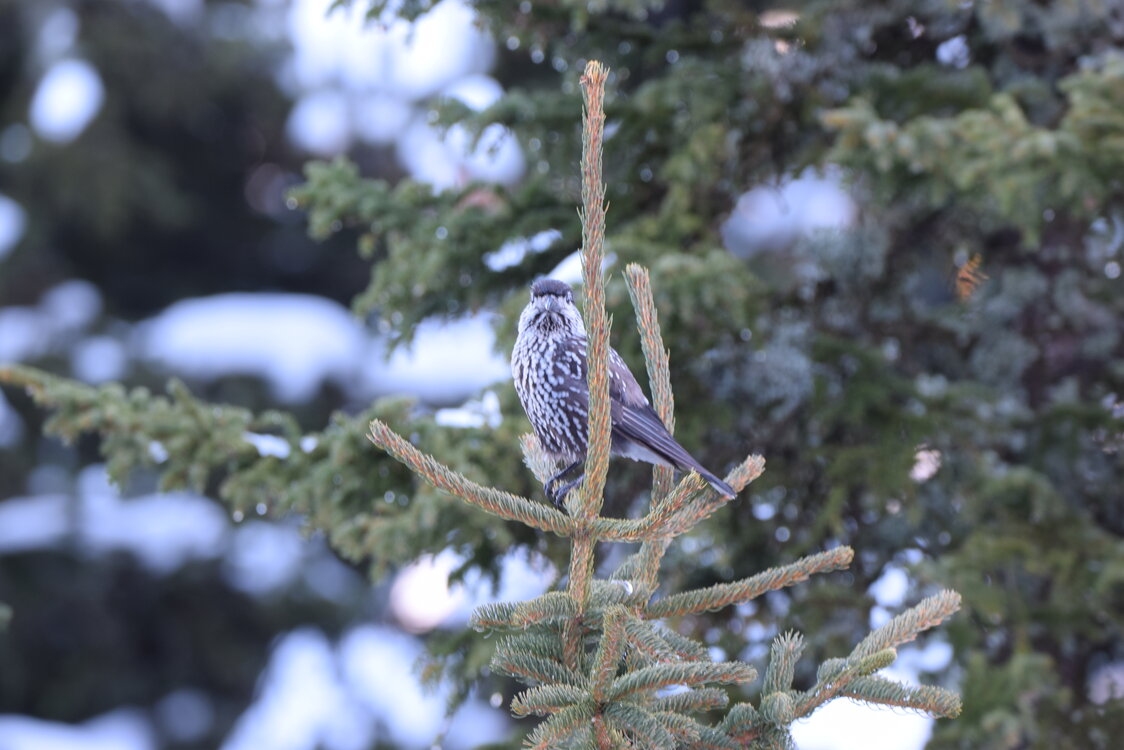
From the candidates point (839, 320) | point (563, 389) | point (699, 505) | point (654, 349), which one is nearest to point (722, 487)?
point (699, 505)

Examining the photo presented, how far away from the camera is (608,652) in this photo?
1837 millimetres

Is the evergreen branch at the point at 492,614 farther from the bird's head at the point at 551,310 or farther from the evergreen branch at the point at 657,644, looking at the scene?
the bird's head at the point at 551,310

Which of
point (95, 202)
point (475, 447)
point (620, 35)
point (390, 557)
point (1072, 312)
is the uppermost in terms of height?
point (95, 202)

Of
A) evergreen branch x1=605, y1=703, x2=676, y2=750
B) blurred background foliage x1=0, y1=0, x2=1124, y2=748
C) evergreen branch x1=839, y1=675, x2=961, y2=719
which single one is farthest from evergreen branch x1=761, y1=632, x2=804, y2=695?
blurred background foliage x1=0, y1=0, x2=1124, y2=748

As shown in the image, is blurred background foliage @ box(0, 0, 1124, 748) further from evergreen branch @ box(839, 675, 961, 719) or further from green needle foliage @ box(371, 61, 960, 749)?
evergreen branch @ box(839, 675, 961, 719)

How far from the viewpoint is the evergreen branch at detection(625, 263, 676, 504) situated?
7.00 feet

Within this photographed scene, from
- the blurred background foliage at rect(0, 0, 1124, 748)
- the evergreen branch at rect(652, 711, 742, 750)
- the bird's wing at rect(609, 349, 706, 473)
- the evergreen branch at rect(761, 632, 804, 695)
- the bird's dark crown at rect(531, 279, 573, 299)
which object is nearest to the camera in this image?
the evergreen branch at rect(652, 711, 742, 750)

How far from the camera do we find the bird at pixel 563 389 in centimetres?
288

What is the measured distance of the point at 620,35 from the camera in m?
4.59

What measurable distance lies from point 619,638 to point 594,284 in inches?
21.6

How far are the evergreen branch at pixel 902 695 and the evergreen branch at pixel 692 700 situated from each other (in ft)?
0.69

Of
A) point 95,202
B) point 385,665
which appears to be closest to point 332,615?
point 385,665

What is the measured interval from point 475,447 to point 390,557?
0.46 metres

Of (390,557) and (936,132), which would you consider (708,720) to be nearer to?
(390,557)
